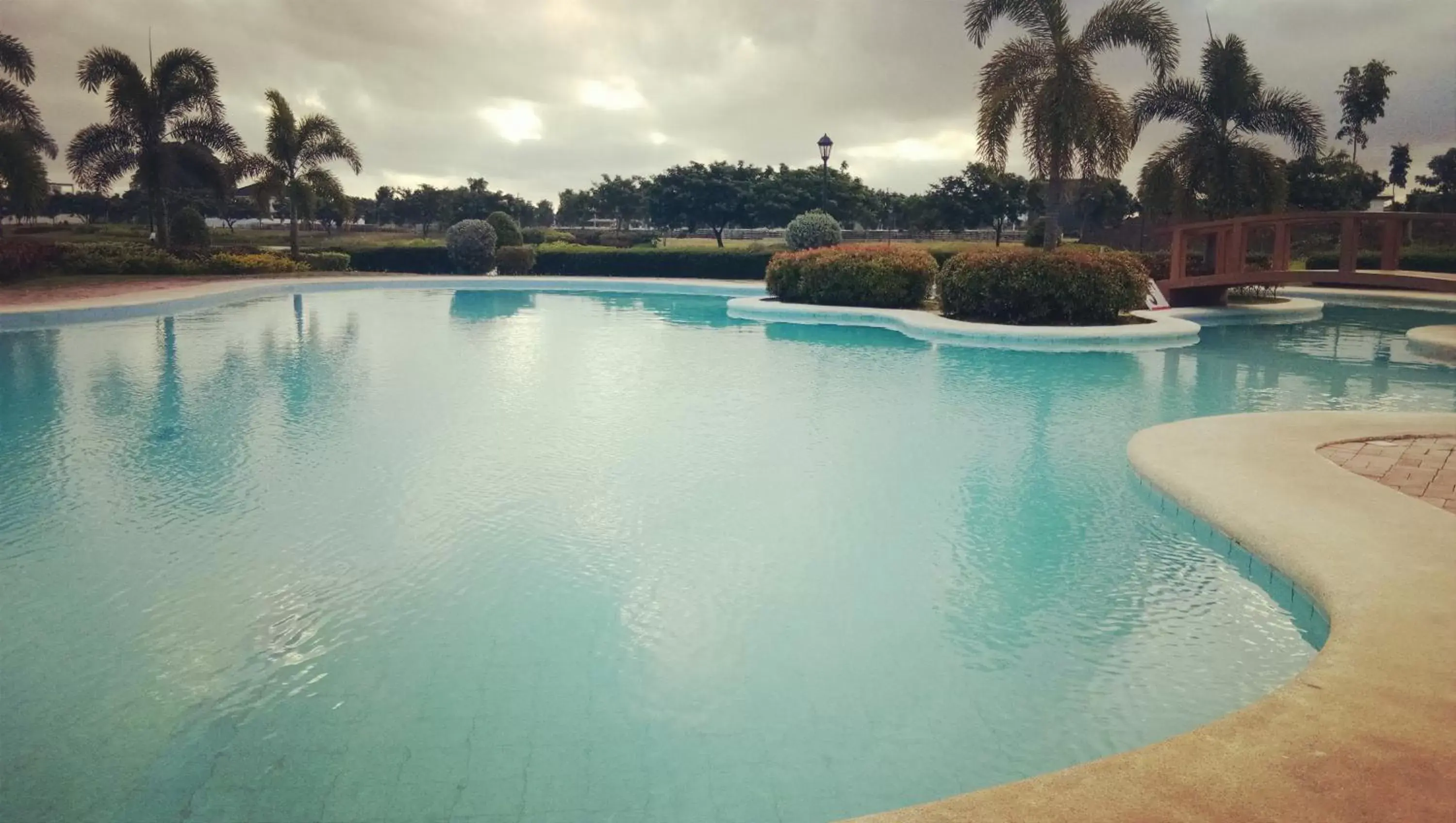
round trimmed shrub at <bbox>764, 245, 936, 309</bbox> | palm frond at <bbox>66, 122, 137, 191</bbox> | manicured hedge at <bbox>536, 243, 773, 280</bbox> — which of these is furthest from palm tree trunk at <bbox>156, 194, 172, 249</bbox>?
round trimmed shrub at <bbox>764, 245, 936, 309</bbox>

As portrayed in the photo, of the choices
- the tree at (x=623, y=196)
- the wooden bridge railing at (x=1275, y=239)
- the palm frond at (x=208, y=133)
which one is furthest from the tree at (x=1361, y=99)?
the palm frond at (x=208, y=133)

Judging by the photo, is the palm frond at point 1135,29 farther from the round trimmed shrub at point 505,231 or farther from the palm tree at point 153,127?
the palm tree at point 153,127

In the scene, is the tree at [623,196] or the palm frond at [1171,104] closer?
the palm frond at [1171,104]

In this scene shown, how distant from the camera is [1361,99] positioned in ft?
158

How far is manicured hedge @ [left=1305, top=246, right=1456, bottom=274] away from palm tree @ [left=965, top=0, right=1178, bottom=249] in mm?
15892

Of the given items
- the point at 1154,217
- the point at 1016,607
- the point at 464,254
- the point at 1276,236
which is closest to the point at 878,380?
the point at 1016,607

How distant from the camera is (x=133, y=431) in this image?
912 cm

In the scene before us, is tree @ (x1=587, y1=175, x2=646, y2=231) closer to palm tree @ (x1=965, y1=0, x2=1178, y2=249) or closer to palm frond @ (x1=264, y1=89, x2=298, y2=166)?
palm frond @ (x1=264, y1=89, x2=298, y2=166)

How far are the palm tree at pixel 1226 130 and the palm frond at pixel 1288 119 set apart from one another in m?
0.02

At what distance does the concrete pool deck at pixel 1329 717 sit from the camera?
8.97ft

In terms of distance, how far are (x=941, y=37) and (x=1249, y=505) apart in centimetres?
1940

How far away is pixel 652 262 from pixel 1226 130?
18119mm

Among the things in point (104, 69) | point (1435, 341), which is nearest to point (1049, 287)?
point (1435, 341)

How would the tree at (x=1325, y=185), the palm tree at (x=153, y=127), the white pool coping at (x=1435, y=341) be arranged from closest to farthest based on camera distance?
1. the white pool coping at (x=1435, y=341)
2. the palm tree at (x=153, y=127)
3. the tree at (x=1325, y=185)
